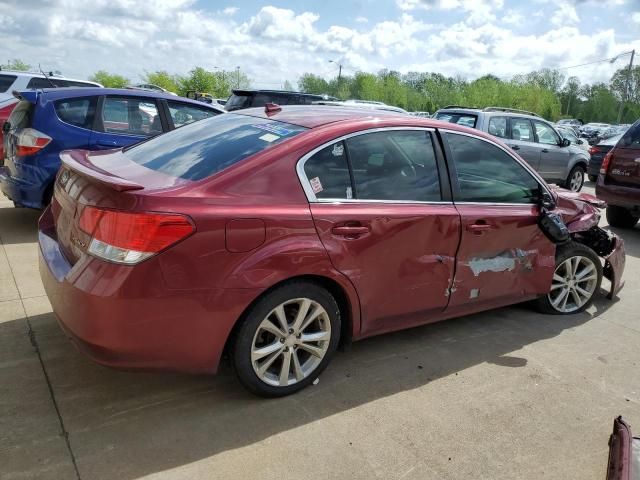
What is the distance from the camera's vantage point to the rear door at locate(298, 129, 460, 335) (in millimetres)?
3092

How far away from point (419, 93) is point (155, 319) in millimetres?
94525

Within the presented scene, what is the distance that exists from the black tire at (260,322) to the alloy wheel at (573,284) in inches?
88.9

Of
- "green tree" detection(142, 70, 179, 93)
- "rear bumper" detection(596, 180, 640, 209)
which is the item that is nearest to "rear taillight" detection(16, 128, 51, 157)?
"rear bumper" detection(596, 180, 640, 209)

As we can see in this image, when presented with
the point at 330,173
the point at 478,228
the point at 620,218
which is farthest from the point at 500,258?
the point at 620,218

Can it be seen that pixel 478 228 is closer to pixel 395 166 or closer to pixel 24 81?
pixel 395 166

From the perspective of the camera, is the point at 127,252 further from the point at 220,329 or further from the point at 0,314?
the point at 0,314

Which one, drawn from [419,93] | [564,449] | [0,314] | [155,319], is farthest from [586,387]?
[419,93]

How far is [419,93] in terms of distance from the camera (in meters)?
92.1

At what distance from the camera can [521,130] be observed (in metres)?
10.9

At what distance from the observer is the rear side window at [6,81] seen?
11.1 metres

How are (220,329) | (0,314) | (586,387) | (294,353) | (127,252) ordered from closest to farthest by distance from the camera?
1. (127,252)
2. (220,329)
3. (294,353)
4. (586,387)
5. (0,314)

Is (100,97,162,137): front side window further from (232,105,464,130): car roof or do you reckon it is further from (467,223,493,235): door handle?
(467,223,493,235): door handle

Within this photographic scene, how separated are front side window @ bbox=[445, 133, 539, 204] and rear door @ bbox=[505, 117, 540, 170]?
22.8 feet

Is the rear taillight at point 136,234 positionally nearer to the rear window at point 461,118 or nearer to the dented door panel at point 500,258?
the dented door panel at point 500,258
